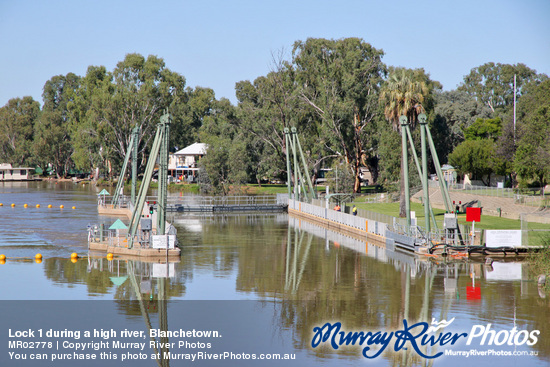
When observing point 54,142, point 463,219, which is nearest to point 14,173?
point 54,142

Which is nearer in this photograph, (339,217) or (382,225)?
(382,225)

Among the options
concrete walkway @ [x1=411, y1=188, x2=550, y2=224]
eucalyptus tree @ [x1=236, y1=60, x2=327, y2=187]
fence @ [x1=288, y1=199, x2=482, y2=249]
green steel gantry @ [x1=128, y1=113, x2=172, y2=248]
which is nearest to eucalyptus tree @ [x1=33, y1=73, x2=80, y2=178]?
eucalyptus tree @ [x1=236, y1=60, x2=327, y2=187]

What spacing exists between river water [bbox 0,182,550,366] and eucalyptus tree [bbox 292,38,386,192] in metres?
43.8

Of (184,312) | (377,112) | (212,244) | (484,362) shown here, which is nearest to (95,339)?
(184,312)

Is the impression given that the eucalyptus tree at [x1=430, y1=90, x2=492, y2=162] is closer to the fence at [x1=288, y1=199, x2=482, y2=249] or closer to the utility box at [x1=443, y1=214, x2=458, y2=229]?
the fence at [x1=288, y1=199, x2=482, y2=249]

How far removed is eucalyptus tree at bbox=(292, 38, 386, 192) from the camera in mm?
90688

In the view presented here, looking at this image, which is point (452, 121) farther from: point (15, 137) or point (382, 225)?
point (15, 137)

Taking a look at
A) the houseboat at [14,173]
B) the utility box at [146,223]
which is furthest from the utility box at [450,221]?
the houseboat at [14,173]

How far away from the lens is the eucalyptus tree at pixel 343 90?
90.7 meters

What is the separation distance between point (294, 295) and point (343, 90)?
64.9 m

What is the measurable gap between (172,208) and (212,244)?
27823 mm

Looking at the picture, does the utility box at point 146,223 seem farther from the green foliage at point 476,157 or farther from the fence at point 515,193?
the green foliage at point 476,157

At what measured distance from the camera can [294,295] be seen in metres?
31.1

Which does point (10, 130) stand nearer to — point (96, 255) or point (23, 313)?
point (96, 255)
